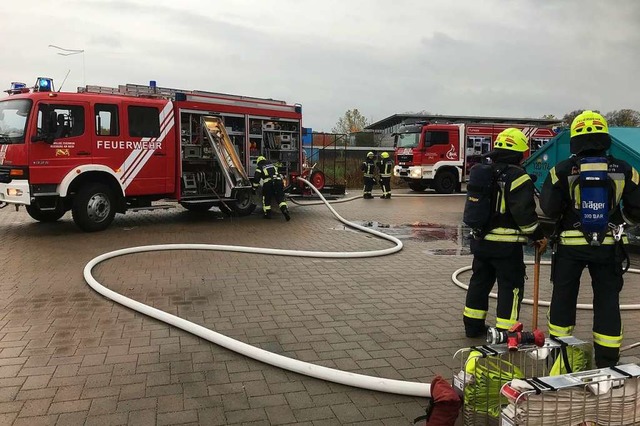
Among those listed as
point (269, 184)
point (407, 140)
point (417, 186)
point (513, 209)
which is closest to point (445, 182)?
point (417, 186)

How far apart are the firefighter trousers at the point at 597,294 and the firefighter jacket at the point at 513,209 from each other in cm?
39

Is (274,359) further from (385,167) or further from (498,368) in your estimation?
(385,167)

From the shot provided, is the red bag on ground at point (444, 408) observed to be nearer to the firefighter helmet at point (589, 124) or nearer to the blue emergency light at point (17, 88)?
the firefighter helmet at point (589, 124)

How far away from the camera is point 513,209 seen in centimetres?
373

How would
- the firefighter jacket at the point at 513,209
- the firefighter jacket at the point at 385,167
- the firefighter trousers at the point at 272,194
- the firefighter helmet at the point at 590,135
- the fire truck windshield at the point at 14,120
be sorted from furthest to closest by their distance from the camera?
the firefighter jacket at the point at 385,167 → the firefighter trousers at the point at 272,194 → the fire truck windshield at the point at 14,120 → the firefighter jacket at the point at 513,209 → the firefighter helmet at the point at 590,135

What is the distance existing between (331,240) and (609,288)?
5823mm

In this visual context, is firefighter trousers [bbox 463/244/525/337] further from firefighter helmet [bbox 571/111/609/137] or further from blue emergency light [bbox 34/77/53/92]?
blue emergency light [bbox 34/77/53/92]

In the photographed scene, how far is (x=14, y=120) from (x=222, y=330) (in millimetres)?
6537

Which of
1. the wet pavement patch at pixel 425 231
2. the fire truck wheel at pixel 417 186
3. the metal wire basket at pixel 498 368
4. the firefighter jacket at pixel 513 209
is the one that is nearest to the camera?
the metal wire basket at pixel 498 368

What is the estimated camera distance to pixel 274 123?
12.6 metres

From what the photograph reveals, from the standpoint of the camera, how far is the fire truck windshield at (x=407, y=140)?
62.7ft

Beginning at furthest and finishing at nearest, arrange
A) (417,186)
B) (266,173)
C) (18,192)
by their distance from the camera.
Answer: (417,186) → (266,173) → (18,192)

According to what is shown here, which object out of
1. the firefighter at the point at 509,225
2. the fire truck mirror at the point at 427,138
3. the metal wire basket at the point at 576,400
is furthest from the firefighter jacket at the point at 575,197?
the fire truck mirror at the point at 427,138

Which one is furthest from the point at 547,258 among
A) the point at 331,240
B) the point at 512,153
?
the point at 512,153
